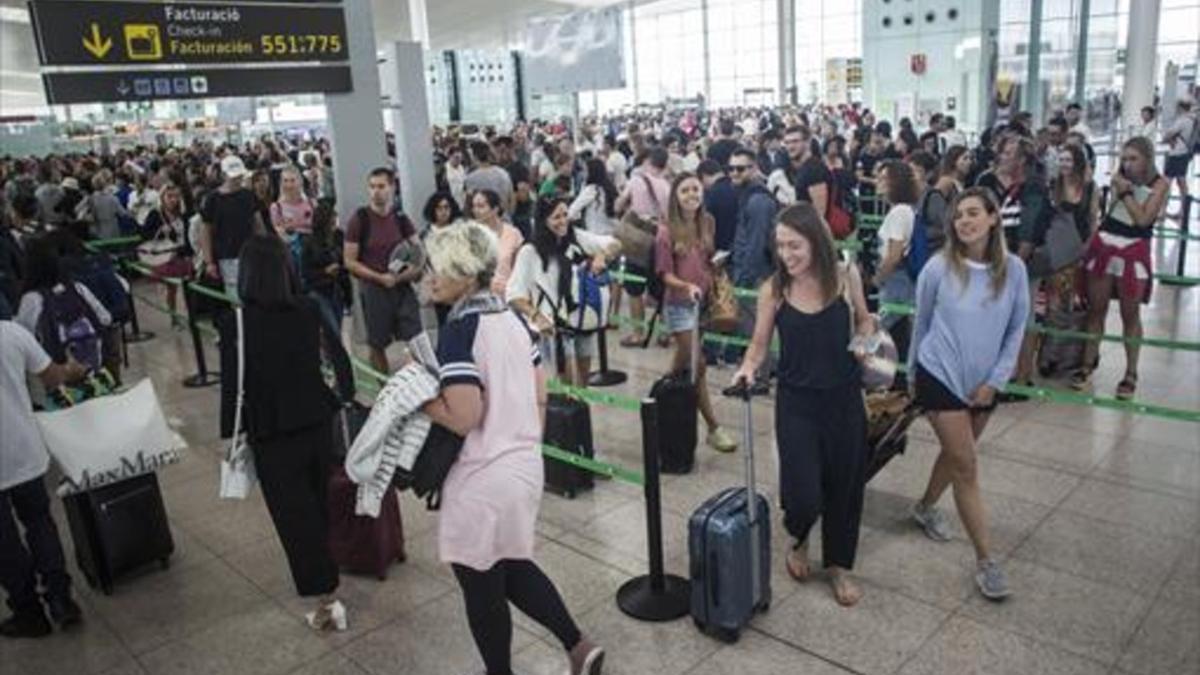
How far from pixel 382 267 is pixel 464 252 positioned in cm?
391

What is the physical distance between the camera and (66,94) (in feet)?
21.1

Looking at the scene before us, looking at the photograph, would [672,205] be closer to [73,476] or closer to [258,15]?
[73,476]

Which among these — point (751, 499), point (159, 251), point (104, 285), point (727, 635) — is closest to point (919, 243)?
point (751, 499)

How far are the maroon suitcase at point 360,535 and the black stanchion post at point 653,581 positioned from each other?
1.18m

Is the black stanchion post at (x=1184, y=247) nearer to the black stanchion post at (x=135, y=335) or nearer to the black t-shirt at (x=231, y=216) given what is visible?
the black t-shirt at (x=231, y=216)

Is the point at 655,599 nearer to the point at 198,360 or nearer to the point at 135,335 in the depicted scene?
the point at 198,360

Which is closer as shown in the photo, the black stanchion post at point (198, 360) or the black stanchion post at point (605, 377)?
the black stanchion post at point (605, 377)

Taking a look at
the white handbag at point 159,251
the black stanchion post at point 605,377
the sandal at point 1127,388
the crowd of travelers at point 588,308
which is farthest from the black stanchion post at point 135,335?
the sandal at point 1127,388

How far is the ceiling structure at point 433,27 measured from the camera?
3020 centimetres

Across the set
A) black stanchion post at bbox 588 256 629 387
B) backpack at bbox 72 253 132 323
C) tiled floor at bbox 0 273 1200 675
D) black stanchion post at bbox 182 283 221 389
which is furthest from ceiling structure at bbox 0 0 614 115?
tiled floor at bbox 0 273 1200 675

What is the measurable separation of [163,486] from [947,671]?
478 centimetres

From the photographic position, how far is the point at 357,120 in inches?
317

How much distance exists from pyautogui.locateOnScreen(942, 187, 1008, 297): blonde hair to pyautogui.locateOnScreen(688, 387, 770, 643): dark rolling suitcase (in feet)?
3.56

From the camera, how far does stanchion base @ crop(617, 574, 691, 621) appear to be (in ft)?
12.6
